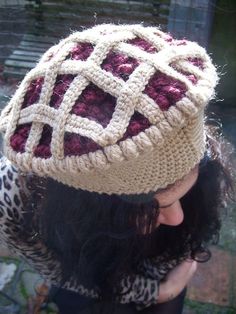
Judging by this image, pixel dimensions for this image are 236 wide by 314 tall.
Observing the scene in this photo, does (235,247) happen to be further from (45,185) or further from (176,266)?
(45,185)

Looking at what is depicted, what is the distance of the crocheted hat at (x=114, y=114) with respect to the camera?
85 centimetres

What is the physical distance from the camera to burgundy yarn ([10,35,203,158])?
861 mm

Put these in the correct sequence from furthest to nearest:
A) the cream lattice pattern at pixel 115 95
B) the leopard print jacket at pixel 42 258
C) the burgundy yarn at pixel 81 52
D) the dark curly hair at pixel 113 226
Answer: the leopard print jacket at pixel 42 258, the dark curly hair at pixel 113 226, the burgundy yarn at pixel 81 52, the cream lattice pattern at pixel 115 95

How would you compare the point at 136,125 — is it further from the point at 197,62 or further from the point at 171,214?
the point at 171,214

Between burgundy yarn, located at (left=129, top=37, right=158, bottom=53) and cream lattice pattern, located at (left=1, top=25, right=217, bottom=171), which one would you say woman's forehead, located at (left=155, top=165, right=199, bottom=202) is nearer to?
cream lattice pattern, located at (left=1, top=25, right=217, bottom=171)

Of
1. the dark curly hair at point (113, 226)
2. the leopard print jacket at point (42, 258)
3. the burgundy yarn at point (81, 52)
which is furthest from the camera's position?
the leopard print jacket at point (42, 258)

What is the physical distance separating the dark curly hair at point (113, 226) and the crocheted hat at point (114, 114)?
127mm

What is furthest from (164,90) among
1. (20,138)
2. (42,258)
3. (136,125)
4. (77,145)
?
(42,258)

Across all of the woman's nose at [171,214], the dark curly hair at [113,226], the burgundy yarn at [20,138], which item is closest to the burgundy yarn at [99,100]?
the burgundy yarn at [20,138]

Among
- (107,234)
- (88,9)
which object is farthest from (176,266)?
(88,9)

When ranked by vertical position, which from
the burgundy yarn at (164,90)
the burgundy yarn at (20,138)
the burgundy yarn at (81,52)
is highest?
the burgundy yarn at (81,52)

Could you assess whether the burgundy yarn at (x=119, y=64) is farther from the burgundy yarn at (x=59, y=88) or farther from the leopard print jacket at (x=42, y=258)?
the leopard print jacket at (x=42, y=258)

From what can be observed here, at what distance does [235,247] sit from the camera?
7.55 feet

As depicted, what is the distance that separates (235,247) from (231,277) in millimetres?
191
